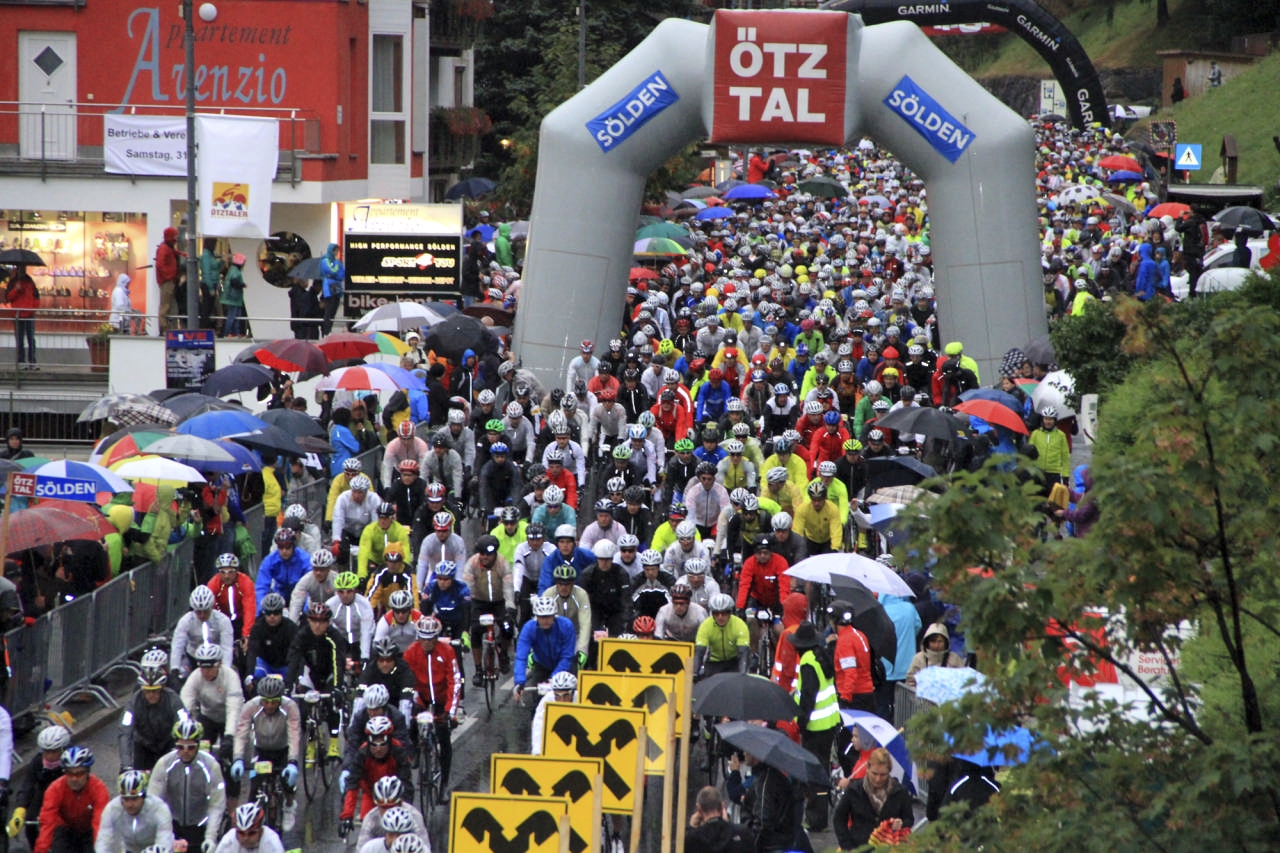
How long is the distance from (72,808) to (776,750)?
437 centimetres

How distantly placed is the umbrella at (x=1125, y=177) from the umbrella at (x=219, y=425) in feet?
106

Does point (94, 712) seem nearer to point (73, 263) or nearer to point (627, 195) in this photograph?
point (627, 195)

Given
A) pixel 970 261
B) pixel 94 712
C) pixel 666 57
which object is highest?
pixel 666 57

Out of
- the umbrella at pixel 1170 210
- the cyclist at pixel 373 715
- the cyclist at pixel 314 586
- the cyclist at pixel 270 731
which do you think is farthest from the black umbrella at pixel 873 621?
the umbrella at pixel 1170 210

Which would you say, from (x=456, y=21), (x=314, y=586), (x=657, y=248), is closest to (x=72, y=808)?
(x=314, y=586)

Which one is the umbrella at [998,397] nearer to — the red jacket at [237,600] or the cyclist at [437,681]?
the cyclist at [437,681]

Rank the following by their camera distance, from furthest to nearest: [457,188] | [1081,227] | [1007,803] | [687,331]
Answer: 1. [457,188]
2. [1081,227]
3. [687,331]
4. [1007,803]

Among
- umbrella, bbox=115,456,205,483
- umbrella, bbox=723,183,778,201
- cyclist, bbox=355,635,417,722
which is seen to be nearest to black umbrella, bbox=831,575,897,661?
cyclist, bbox=355,635,417,722

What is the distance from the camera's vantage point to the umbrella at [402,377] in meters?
22.0

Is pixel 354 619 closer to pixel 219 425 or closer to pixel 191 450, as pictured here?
pixel 191 450

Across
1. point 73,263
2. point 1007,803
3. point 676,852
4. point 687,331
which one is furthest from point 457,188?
point 1007,803

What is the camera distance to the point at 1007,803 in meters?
7.17

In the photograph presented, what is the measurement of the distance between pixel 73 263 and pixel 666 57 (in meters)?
14.6

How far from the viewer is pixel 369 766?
12445 millimetres
